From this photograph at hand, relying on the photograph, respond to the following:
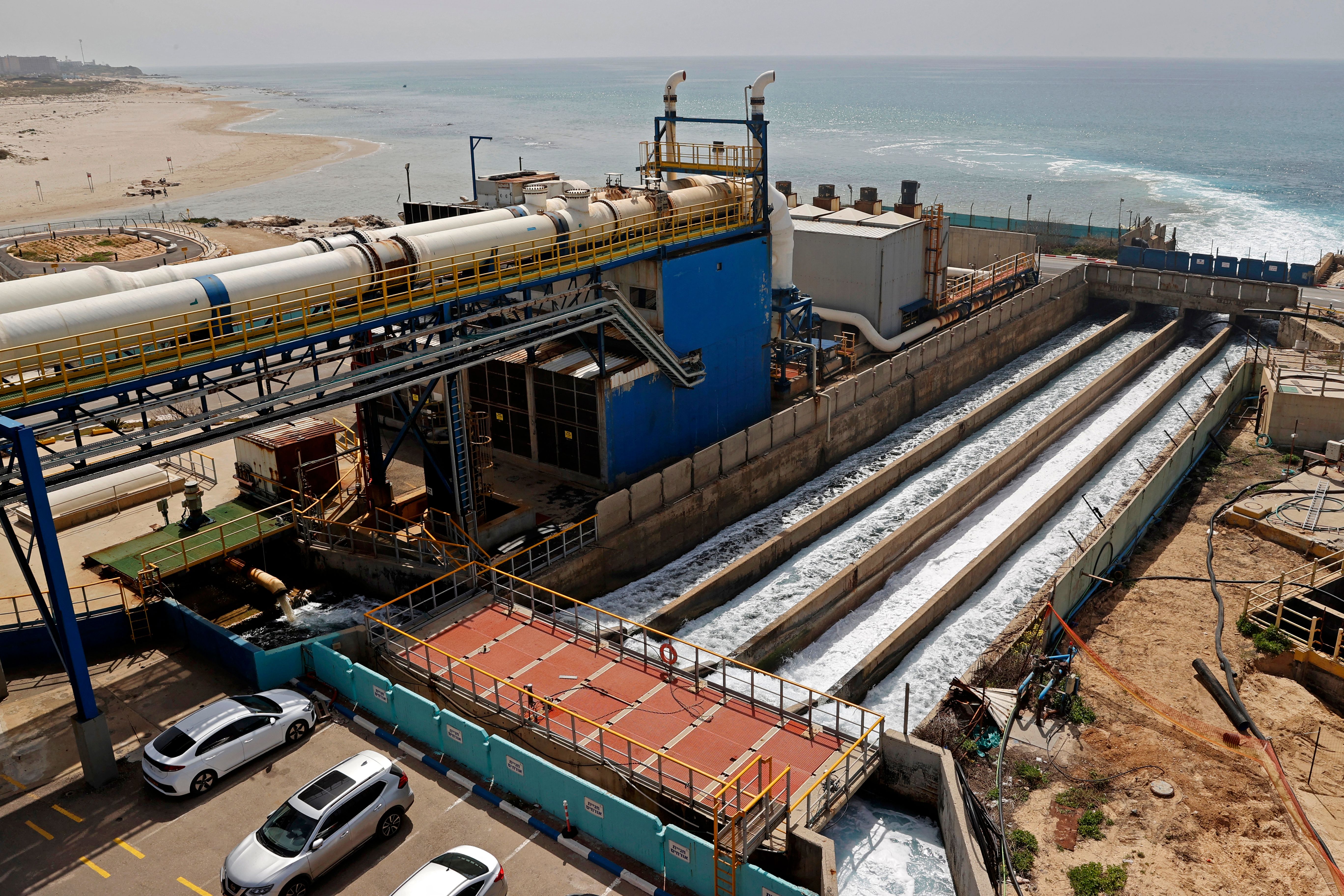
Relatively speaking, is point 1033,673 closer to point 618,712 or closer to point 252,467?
point 618,712

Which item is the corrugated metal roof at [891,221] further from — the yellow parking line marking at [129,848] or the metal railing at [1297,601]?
the yellow parking line marking at [129,848]

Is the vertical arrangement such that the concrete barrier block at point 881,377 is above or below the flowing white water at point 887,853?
above

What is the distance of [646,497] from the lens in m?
30.9

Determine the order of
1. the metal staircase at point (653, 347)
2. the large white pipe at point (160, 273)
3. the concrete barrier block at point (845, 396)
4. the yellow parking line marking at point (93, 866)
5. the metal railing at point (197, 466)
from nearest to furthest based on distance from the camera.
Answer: the yellow parking line marking at point (93, 866) < the large white pipe at point (160, 273) < the metal staircase at point (653, 347) < the metal railing at point (197, 466) < the concrete barrier block at point (845, 396)

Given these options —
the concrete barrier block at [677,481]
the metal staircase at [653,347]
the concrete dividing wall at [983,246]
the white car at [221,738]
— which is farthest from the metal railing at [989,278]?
the white car at [221,738]

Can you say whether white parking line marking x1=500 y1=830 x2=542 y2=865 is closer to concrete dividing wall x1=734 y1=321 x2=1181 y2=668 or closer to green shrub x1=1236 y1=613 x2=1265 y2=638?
concrete dividing wall x1=734 y1=321 x2=1181 y2=668

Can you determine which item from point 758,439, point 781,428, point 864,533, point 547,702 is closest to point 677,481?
point 758,439

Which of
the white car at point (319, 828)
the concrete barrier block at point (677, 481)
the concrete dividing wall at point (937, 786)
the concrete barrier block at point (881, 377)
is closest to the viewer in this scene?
the white car at point (319, 828)

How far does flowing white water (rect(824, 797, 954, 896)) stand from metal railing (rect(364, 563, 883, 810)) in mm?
1620

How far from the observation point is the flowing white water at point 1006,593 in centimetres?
2720

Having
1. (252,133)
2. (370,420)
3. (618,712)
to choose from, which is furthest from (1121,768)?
(252,133)

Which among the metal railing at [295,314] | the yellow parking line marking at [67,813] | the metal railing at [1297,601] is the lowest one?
the metal railing at [1297,601]

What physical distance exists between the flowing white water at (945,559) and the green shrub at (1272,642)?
8.39 metres

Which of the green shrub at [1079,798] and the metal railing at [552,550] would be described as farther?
the metal railing at [552,550]
